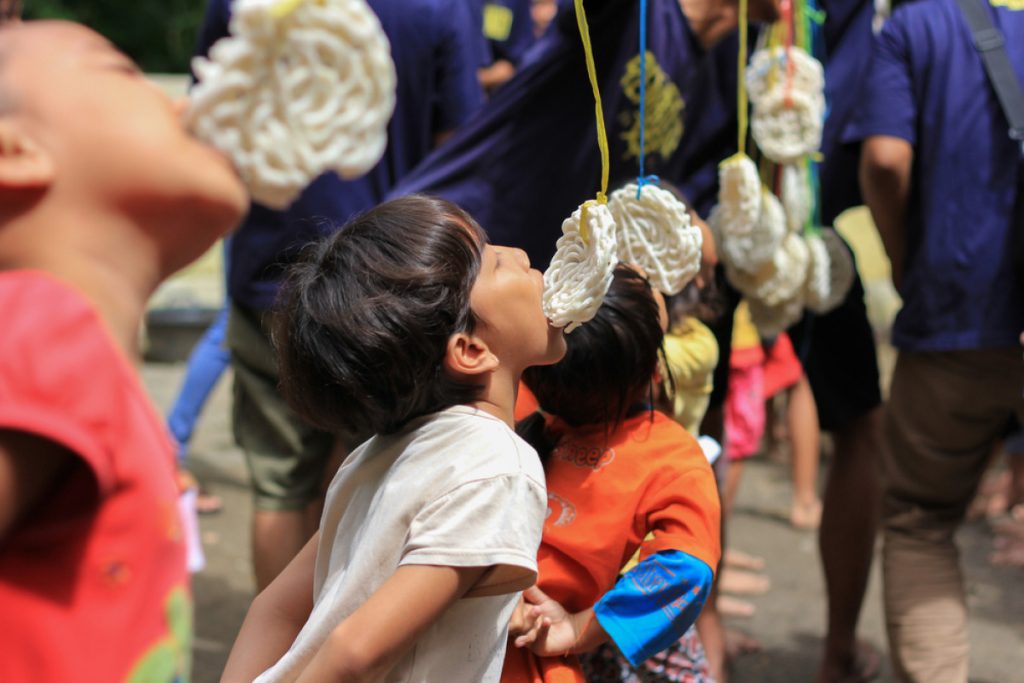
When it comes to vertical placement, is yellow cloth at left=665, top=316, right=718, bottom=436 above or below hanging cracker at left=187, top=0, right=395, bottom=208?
below

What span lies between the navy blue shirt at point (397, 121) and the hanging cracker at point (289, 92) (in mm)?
1371

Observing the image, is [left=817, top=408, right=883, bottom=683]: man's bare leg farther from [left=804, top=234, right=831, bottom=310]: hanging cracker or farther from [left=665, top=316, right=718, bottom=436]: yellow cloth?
[left=665, top=316, right=718, bottom=436]: yellow cloth

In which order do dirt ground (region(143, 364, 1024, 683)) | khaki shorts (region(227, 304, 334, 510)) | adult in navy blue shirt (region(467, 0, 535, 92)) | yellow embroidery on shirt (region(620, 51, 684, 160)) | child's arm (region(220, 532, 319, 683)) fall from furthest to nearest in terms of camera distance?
adult in navy blue shirt (region(467, 0, 535, 92)) → dirt ground (region(143, 364, 1024, 683)) → khaki shorts (region(227, 304, 334, 510)) → yellow embroidery on shirt (region(620, 51, 684, 160)) → child's arm (region(220, 532, 319, 683))

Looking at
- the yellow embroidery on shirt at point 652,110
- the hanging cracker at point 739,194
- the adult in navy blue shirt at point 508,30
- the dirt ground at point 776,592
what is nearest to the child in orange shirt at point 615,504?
the hanging cracker at point 739,194

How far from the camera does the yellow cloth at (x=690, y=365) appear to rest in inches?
78.3

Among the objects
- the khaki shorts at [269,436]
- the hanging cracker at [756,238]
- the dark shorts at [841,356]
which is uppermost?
the hanging cracker at [756,238]

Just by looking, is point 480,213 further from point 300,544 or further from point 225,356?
point 225,356

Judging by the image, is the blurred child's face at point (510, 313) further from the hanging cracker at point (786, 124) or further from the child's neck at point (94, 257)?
the hanging cracker at point (786, 124)

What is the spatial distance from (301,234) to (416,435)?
1.19 m

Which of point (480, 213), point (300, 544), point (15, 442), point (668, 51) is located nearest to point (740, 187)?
point (668, 51)

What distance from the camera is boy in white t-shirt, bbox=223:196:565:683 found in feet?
3.99

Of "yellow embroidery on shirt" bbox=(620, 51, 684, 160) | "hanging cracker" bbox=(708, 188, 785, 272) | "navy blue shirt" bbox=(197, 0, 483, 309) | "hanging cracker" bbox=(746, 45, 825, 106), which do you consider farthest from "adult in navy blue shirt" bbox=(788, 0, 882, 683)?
"navy blue shirt" bbox=(197, 0, 483, 309)

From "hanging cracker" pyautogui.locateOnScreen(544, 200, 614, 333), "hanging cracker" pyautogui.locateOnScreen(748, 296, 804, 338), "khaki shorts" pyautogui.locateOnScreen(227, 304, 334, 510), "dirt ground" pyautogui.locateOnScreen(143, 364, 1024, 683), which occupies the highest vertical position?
"hanging cracker" pyautogui.locateOnScreen(544, 200, 614, 333)

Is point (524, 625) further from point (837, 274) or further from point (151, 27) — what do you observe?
point (151, 27)
